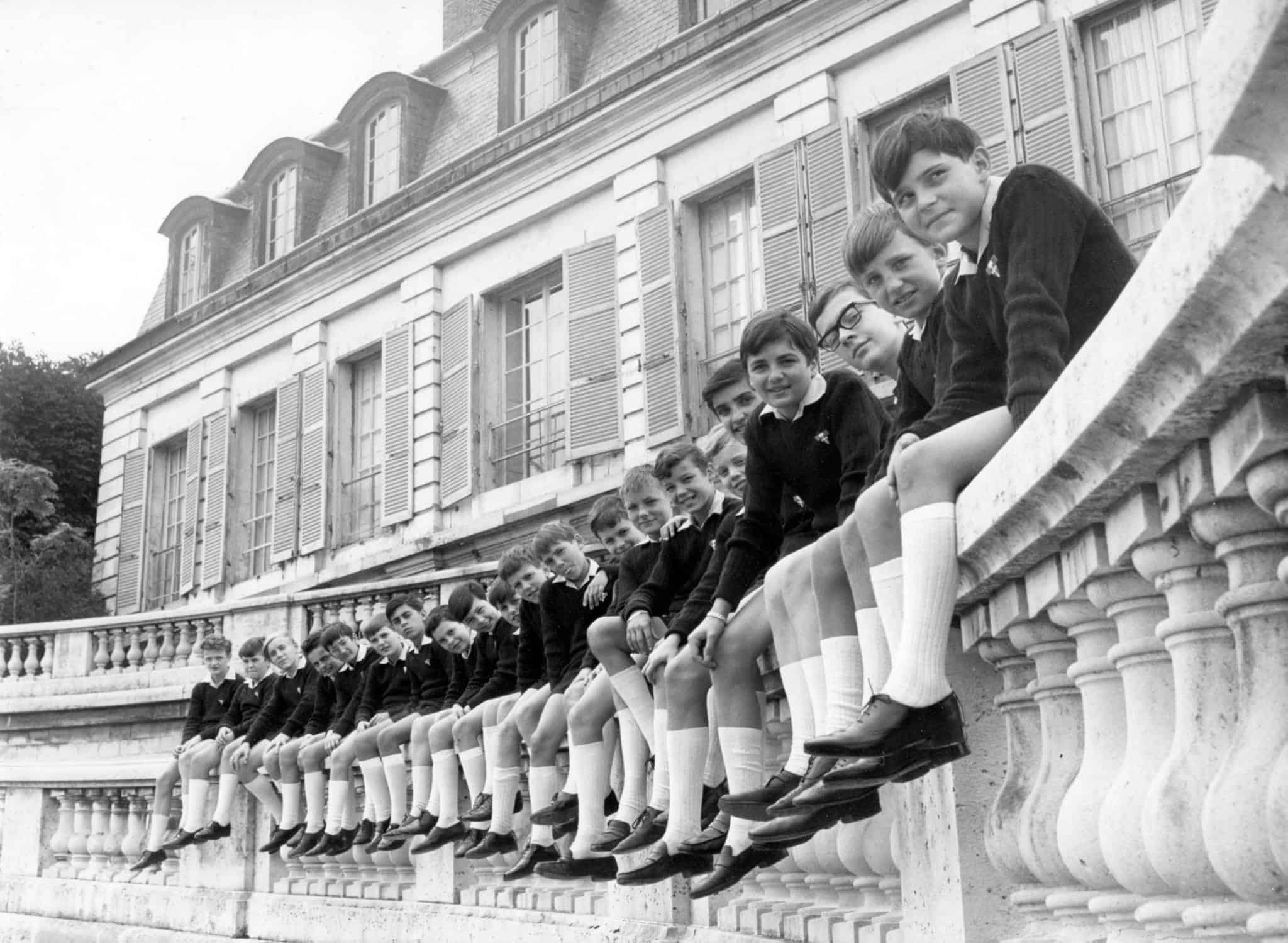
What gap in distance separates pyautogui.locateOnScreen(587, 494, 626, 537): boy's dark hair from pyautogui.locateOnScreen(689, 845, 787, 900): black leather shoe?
236 centimetres

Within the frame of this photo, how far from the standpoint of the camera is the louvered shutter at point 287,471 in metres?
17.4

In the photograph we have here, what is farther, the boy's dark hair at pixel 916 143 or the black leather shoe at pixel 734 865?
the black leather shoe at pixel 734 865

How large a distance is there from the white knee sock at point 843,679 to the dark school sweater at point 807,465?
67cm

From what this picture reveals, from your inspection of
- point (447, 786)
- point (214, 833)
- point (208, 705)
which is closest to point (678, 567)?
point (447, 786)

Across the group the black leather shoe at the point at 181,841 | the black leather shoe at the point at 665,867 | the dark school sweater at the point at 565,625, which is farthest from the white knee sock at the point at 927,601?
the black leather shoe at the point at 181,841

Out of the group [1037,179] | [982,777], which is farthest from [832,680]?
[1037,179]

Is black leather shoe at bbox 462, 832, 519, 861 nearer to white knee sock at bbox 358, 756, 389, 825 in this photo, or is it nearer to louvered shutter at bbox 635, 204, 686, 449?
white knee sock at bbox 358, 756, 389, 825

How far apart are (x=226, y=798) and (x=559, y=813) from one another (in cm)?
410

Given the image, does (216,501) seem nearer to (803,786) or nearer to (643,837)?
(643,837)

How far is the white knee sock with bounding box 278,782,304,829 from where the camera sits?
888 centimetres

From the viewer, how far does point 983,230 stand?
3229 mm

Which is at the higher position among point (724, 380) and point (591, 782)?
point (724, 380)

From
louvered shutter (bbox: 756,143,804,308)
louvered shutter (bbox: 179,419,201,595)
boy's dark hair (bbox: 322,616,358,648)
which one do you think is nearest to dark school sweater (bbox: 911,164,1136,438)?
boy's dark hair (bbox: 322,616,358,648)

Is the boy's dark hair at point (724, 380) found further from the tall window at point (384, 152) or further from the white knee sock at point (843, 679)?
the tall window at point (384, 152)
